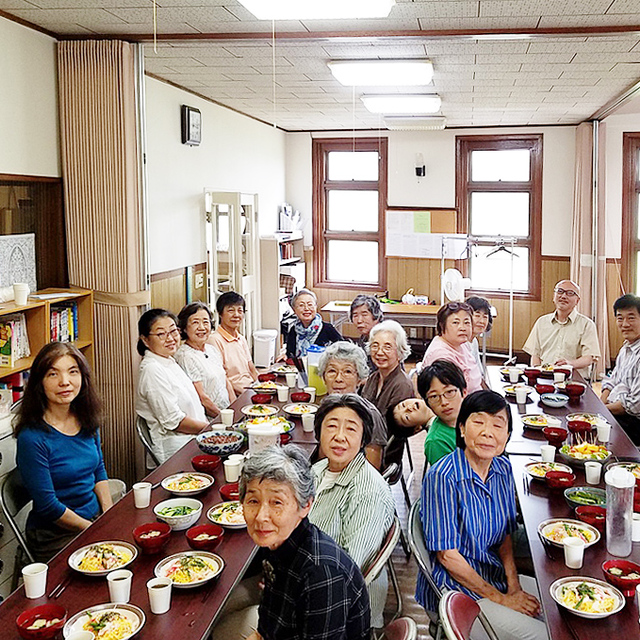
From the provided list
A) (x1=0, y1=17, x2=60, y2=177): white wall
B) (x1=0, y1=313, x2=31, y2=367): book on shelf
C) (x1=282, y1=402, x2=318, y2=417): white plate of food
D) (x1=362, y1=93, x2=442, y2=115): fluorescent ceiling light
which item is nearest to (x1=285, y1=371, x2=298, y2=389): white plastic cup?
(x1=282, y1=402, x2=318, y2=417): white plate of food

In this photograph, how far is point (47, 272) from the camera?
16.1ft

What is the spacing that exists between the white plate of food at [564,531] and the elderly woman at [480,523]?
13 centimetres

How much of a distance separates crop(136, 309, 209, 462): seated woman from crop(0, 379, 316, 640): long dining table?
1121mm

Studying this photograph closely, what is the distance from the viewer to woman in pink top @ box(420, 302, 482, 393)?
493 centimetres

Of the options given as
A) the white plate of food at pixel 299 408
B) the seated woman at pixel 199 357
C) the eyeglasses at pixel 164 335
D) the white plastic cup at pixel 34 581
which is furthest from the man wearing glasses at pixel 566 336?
the white plastic cup at pixel 34 581

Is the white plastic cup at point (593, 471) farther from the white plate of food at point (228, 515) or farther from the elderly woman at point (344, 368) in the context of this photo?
the white plate of food at point (228, 515)

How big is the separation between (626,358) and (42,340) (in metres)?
3.69

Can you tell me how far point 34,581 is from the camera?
2.23 m

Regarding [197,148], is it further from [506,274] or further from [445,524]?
[445,524]

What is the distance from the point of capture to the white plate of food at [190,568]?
2.33 m

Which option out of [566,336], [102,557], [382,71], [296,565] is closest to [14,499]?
[102,557]

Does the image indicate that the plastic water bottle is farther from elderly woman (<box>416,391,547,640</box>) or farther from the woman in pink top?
the woman in pink top

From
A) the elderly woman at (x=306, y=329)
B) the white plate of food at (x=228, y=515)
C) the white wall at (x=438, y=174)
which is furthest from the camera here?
the white wall at (x=438, y=174)

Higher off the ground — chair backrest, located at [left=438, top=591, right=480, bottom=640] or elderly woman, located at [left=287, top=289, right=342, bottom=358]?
elderly woman, located at [left=287, top=289, right=342, bottom=358]
